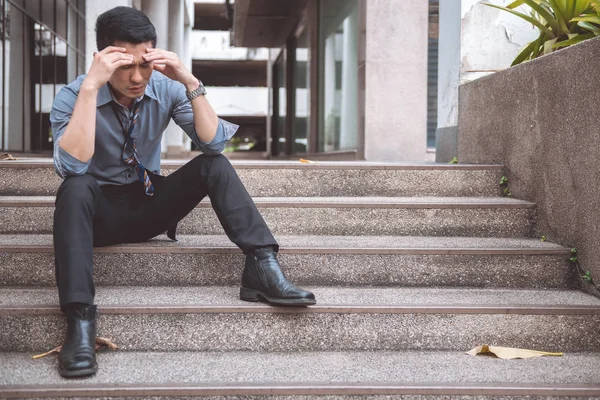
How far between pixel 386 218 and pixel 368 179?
55cm

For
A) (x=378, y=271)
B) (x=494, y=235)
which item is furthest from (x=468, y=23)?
(x=378, y=271)

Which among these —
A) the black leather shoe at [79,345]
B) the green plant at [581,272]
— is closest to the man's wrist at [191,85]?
the black leather shoe at [79,345]

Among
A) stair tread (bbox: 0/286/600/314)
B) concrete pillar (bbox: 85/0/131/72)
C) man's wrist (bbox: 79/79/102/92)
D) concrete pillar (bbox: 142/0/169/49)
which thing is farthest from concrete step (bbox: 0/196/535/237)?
concrete pillar (bbox: 142/0/169/49)

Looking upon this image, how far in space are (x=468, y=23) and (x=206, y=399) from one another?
406cm

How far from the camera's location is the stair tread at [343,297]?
309 cm

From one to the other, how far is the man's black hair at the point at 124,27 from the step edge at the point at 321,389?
1.45 metres

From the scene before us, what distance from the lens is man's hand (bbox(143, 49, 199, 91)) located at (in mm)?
3002

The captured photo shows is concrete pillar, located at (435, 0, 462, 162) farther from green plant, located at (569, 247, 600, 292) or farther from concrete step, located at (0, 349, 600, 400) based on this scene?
concrete step, located at (0, 349, 600, 400)

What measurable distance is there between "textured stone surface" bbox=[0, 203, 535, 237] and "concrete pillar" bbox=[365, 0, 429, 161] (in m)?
3.85

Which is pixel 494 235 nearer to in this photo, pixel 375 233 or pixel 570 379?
pixel 375 233

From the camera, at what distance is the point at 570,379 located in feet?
8.82

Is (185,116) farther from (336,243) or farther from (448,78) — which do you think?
(448,78)

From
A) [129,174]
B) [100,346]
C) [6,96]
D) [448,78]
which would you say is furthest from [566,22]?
[6,96]

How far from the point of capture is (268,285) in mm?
3072
